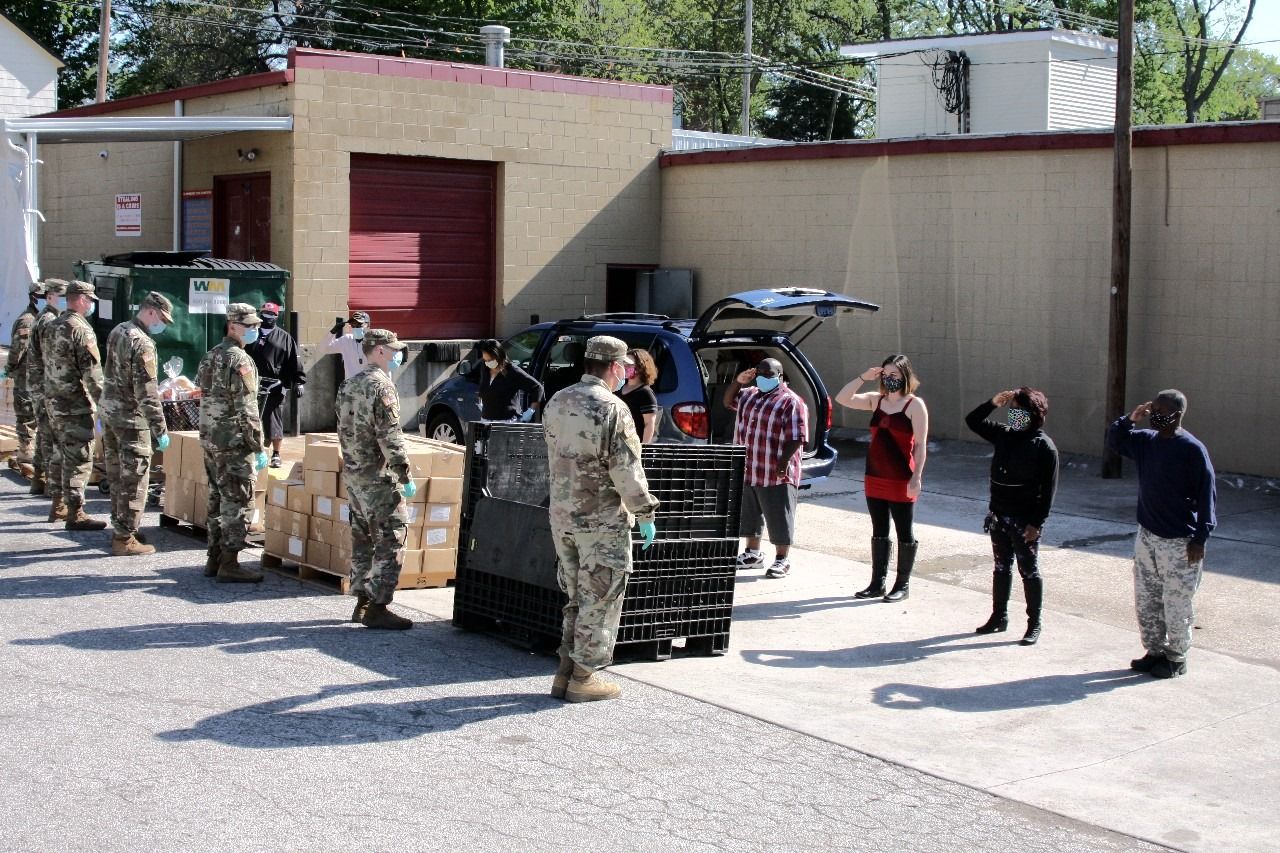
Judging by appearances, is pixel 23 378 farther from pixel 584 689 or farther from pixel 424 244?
pixel 584 689

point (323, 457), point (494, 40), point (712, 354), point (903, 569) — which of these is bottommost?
point (903, 569)

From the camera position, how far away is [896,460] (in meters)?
9.61

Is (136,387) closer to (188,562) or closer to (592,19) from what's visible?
(188,562)

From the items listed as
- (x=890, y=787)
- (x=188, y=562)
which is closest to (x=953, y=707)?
(x=890, y=787)

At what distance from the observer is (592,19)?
169ft

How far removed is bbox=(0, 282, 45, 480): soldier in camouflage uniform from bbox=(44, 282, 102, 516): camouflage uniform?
2234 mm

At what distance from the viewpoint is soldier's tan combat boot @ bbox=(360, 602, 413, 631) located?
869 centimetres

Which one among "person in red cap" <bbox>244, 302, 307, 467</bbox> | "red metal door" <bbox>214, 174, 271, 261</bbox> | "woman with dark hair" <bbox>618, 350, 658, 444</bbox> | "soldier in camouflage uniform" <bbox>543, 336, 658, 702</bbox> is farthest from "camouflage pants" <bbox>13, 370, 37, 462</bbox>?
"soldier in camouflage uniform" <bbox>543, 336, 658, 702</bbox>

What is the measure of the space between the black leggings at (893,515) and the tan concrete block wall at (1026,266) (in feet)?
22.8

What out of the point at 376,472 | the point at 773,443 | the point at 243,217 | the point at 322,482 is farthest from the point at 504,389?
the point at 243,217

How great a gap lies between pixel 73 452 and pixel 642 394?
4.85 meters

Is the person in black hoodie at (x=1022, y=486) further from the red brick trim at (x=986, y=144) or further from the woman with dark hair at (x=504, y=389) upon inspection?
the red brick trim at (x=986, y=144)

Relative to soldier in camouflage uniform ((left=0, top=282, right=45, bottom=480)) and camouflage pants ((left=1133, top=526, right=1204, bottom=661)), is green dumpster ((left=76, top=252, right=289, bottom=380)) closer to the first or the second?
soldier in camouflage uniform ((left=0, top=282, right=45, bottom=480))

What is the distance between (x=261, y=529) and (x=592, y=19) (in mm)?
42697
